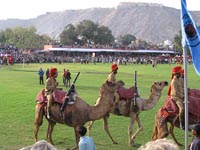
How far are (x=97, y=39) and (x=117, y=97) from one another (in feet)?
375

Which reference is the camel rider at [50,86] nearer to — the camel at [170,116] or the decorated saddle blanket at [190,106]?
the camel at [170,116]

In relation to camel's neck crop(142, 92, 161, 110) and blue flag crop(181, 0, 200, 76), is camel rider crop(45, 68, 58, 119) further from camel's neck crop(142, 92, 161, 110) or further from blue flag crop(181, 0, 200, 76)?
blue flag crop(181, 0, 200, 76)

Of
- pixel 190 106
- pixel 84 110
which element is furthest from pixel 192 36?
pixel 84 110

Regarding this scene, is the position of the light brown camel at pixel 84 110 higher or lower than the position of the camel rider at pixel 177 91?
lower

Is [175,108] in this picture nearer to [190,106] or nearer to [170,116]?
[170,116]

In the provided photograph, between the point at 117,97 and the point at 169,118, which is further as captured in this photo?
the point at 117,97

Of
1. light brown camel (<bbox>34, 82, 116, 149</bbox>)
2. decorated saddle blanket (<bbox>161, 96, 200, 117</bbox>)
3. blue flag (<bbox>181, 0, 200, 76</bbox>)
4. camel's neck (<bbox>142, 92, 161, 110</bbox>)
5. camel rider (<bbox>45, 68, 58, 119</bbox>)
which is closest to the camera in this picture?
blue flag (<bbox>181, 0, 200, 76</bbox>)

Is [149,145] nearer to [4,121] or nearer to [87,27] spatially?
[4,121]

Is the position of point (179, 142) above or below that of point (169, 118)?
below

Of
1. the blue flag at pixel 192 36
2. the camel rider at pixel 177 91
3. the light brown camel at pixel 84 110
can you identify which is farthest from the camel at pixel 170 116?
the blue flag at pixel 192 36

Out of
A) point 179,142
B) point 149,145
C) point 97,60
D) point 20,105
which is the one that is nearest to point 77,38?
point 97,60

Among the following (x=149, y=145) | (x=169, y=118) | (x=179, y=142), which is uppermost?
(x=149, y=145)

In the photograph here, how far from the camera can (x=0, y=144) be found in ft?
42.4

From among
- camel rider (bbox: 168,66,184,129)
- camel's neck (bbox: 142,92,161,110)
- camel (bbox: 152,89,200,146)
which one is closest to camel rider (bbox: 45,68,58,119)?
camel's neck (bbox: 142,92,161,110)
